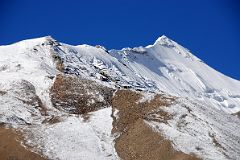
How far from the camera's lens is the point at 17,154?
5869cm

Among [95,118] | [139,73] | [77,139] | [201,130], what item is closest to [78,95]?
[95,118]

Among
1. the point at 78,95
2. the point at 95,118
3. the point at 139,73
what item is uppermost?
the point at 139,73

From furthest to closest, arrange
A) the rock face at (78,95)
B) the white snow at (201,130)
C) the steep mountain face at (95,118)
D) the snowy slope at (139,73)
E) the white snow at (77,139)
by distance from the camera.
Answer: the snowy slope at (139,73) < the rock face at (78,95) < the steep mountain face at (95,118) < the white snow at (201,130) < the white snow at (77,139)

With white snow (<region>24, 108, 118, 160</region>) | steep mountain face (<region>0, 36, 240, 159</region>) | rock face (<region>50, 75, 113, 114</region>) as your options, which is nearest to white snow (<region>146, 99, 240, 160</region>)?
steep mountain face (<region>0, 36, 240, 159</region>)

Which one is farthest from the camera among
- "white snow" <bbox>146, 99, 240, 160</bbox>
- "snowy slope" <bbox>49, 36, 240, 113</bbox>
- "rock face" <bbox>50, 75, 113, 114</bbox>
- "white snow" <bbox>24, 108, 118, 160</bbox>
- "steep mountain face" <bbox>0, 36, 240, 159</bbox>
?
"snowy slope" <bbox>49, 36, 240, 113</bbox>

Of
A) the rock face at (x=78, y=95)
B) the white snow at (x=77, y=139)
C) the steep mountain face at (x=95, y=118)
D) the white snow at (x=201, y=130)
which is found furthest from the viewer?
the rock face at (x=78, y=95)

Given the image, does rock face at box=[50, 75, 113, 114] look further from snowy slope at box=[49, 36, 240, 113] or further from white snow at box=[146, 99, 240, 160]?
white snow at box=[146, 99, 240, 160]

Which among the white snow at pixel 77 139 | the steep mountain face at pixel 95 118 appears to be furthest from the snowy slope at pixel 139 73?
the white snow at pixel 77 139

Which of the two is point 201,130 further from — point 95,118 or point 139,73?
point 139,73

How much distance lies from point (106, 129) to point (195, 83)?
12701 cm

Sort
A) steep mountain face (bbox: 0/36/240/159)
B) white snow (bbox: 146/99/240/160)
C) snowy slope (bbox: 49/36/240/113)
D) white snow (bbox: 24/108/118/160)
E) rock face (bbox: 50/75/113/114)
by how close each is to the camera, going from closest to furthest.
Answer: white snow (bbox: 24/108/118/160), white snow (bbox: 146/99/240/160), steep mountain face (bbox: 0/36/240/159), rock face (bbox: 50/75/113/114), snowy slope (bbox: 49/36/240/113)

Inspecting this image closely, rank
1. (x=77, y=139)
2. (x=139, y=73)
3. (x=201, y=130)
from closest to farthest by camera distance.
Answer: (x=77, y=139) → (x=201, y=130) → (x=139, y=73)

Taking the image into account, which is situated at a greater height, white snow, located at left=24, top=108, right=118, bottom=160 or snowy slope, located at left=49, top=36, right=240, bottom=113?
snowy slope, located at left=49, top=36, right=240, bottom=113

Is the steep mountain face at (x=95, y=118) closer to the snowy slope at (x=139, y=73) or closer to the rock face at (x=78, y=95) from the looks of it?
the rock face at (x=78, y=95)
